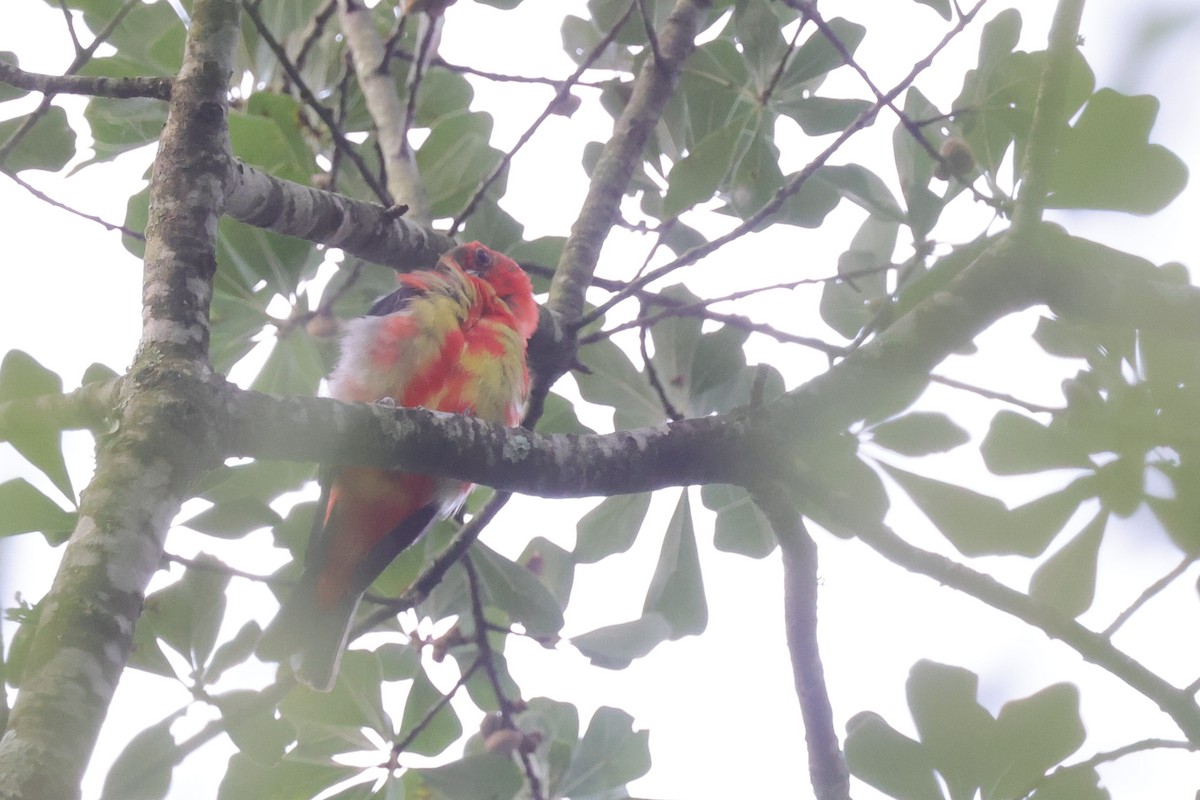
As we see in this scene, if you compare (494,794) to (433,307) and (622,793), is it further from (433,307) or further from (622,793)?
(433,307)

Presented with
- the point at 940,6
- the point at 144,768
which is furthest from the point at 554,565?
the point at 940,6

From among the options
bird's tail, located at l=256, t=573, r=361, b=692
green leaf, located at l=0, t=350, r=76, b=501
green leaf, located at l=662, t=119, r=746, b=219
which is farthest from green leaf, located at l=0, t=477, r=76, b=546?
green leaf, located at l=662, t=119, r=746, b=219

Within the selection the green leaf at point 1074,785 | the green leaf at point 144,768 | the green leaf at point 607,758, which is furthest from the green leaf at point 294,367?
the green leaf at point 1074,785

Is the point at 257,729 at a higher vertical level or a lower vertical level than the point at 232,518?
lower

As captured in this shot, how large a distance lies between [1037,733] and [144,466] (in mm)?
1710

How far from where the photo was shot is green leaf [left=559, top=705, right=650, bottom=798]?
2755 mm

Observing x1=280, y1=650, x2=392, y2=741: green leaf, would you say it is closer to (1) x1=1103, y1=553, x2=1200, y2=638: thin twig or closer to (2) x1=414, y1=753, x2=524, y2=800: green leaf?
(2) x1=414, y1=753, x2=524, y2=800: green leaf

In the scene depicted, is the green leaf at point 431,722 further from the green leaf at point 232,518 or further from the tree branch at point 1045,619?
the tree branch at point 1045,619

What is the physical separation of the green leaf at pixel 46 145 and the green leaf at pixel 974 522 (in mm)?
2522

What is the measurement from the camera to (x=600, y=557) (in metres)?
3.22

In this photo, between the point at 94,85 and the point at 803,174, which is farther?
the point at 803,174

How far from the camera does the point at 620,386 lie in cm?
312

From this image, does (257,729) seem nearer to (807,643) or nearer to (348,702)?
(348,702)

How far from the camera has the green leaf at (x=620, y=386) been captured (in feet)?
10.2
